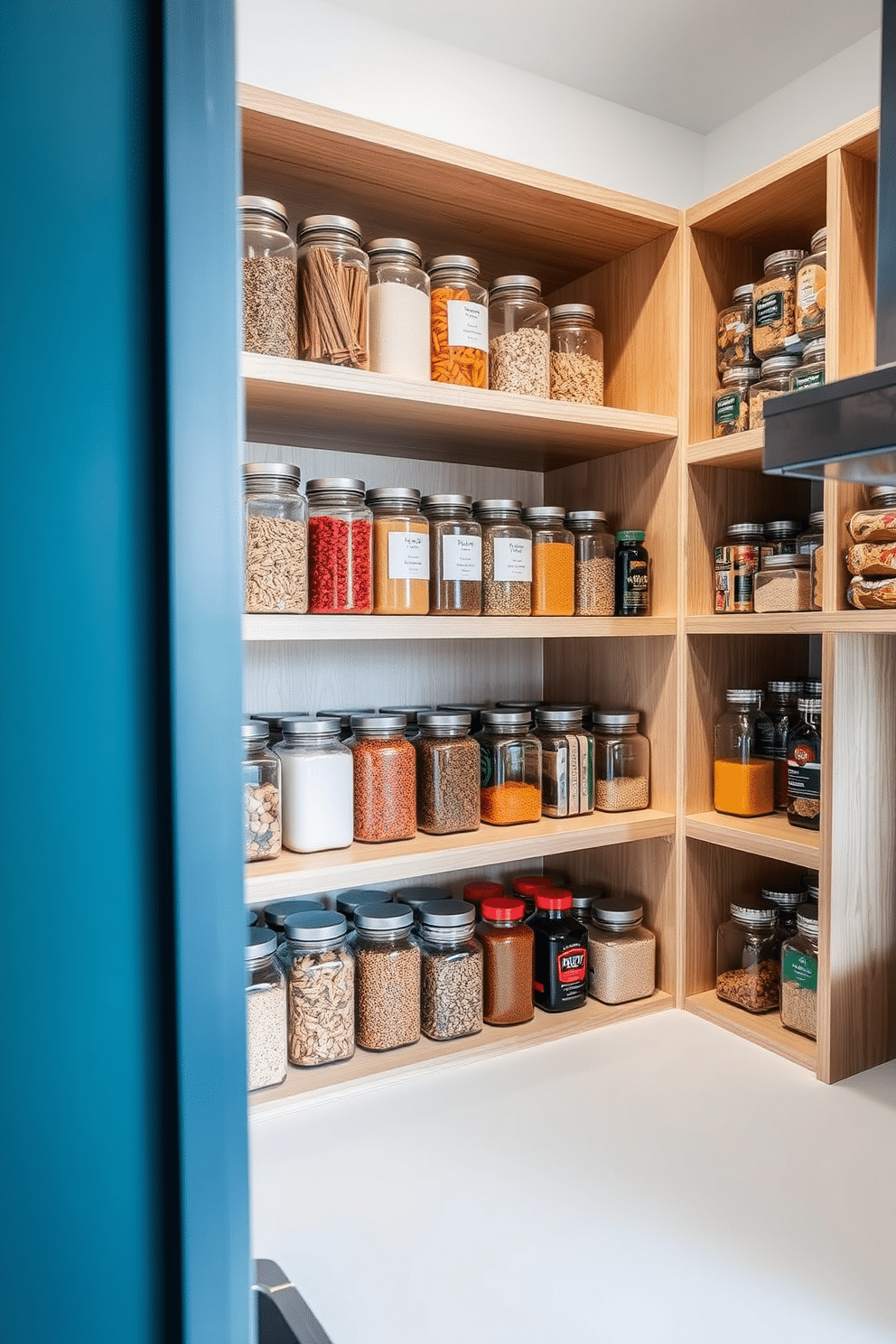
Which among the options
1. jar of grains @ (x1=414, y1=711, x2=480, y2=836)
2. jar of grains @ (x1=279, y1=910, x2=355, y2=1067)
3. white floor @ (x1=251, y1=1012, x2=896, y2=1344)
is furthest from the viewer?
jar of grains @ (x1=414, y1=711, x2=480, y2=836)

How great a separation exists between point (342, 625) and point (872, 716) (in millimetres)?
780

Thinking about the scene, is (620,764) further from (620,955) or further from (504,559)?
(504,559)

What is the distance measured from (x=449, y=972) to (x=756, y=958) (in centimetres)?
52

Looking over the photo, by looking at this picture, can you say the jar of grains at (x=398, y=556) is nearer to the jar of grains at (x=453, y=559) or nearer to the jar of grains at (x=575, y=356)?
the jar of grains at (x=453, y=559)

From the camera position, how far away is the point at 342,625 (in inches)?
48.5

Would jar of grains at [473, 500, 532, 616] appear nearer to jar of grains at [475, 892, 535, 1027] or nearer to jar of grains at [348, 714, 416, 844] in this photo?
jar of grains at [348, 714, 416, 844]

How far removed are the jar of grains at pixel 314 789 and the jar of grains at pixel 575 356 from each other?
0.68m

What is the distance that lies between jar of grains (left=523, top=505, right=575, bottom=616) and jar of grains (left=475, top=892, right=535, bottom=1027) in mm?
482

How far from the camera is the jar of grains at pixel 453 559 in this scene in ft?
4.55

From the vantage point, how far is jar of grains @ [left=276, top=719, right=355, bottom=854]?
131 cm

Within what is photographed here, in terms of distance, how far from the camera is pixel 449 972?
4.59ft

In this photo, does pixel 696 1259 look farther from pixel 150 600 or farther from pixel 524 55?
pixel 524 55

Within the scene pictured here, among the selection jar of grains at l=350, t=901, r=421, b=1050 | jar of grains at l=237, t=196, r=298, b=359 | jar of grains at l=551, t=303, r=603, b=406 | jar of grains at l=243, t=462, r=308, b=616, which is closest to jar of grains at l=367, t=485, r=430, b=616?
jar of grains at l=243, t=462, r=308, b=616

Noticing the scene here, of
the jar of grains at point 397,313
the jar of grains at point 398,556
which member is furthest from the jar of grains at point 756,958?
the jar of grains at point 397,313
